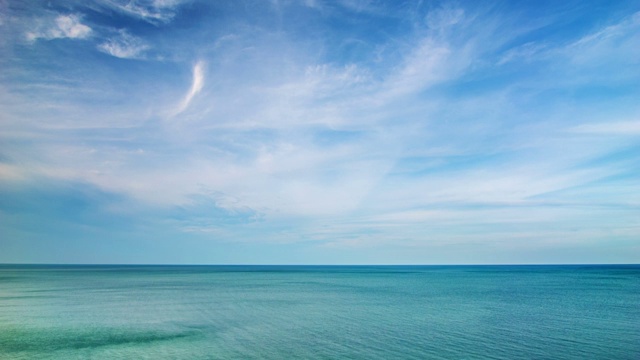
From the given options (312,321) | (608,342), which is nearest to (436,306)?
(312,321)

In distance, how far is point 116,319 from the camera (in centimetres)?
3719

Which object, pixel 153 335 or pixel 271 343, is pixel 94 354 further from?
pixel 271 343

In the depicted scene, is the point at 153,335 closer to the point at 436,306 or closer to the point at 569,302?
the point at 436,306

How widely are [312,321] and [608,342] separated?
70.6 ft

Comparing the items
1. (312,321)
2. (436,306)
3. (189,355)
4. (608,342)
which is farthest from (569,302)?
(189,355)

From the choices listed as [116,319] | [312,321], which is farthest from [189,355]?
[116,319]

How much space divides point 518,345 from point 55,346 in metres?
29.5

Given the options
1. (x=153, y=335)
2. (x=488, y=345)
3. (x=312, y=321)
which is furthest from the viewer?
(x=312, y=321)

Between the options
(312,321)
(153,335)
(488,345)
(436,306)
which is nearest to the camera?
(488,345)

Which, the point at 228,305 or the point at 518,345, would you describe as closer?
the point at 518,345

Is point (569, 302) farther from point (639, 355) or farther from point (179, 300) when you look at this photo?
point (179, 300)

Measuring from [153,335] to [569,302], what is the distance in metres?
48.2

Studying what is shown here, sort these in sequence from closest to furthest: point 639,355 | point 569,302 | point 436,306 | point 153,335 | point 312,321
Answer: point 639,355, point 153,335, point 312,321, point 436,306, point 569,302

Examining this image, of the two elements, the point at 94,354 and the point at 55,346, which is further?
the point at 55,346
